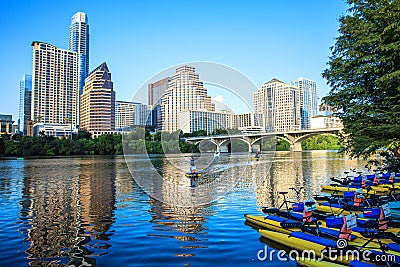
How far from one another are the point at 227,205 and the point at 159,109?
770 cm

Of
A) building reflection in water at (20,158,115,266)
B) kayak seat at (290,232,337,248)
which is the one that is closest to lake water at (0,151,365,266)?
building reflection in water at (20,158,115,266)

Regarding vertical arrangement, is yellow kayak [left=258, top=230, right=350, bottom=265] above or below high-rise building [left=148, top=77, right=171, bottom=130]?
below

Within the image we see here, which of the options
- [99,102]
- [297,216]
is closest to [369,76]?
[297,216]

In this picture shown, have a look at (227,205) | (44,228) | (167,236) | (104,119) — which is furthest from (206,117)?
(104,119)

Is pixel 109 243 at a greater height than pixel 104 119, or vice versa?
pixel 104 119

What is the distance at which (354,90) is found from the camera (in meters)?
17.7

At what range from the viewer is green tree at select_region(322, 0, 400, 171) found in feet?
51.1

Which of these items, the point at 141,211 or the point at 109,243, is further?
the point at 141,211

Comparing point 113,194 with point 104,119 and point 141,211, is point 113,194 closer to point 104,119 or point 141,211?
point 141,211
